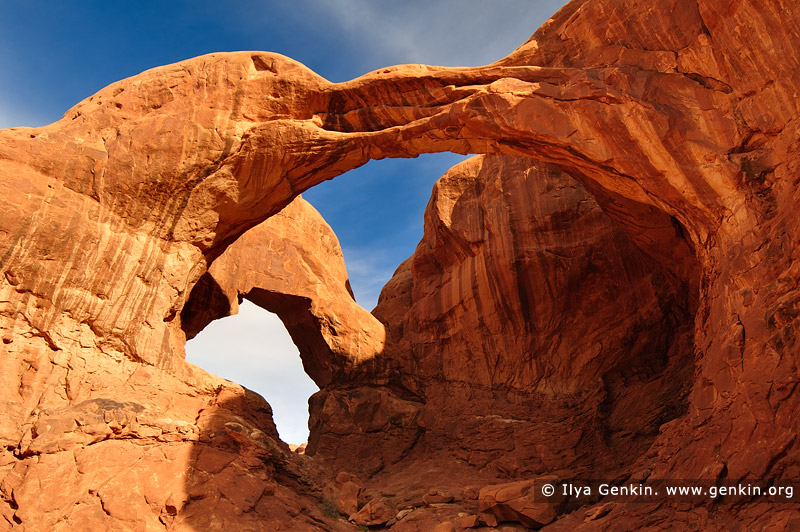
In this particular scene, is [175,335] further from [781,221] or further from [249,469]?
[781,221]

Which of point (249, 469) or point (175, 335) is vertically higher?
point (175, 335)

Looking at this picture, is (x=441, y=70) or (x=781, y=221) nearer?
(x=781, y=221)

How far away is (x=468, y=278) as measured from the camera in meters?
22.0

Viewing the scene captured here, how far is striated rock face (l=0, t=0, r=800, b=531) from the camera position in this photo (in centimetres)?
1063

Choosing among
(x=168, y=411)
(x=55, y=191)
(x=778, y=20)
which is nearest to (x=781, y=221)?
(x=778, y=20)

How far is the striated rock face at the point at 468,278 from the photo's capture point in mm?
10633

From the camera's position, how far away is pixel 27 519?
988 centimetres

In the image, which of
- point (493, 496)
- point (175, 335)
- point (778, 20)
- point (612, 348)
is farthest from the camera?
point (612, 348)

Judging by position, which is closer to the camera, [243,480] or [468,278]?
[243,480]

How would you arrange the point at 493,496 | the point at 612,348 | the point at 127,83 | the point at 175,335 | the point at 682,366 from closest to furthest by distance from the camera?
the point at 493,496, the point at 175,335, the point at 127,83, the point at 682,366, the point at 612,348

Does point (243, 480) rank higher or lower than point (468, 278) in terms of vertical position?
lower

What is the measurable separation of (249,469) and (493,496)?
5.44 metres

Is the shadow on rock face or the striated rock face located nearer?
the striated rock face

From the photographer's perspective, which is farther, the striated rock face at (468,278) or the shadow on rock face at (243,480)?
the shadow on rock face at (243,480)
